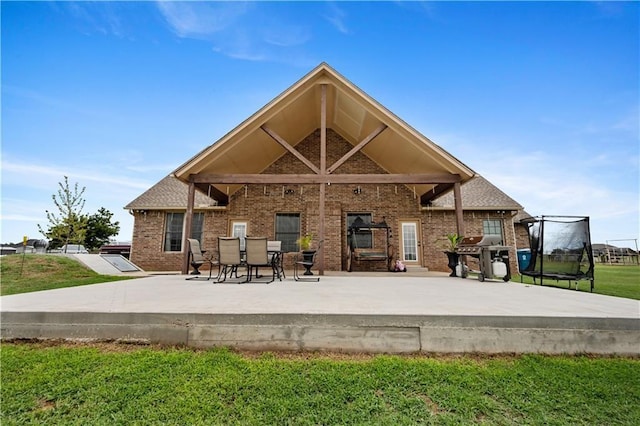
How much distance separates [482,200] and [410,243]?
3694 mm

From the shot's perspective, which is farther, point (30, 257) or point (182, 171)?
point (30, 257)

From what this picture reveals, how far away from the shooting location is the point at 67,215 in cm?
1617

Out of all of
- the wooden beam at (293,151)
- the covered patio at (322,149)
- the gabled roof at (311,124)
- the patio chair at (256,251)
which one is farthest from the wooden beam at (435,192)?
the patio chair at (256,251)

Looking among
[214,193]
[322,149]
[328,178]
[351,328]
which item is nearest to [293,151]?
[322,149]

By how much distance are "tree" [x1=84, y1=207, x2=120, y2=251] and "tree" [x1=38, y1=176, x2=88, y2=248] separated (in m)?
7.51

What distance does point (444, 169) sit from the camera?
7672 millimetres

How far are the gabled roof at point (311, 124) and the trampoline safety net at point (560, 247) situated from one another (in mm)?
2195

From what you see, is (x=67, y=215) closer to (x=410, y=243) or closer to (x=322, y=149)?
(x=322, y=149)

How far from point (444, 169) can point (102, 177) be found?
22.1 meters

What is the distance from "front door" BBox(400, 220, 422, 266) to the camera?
A: 411 inches

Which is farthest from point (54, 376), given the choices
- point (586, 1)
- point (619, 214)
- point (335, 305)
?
point (619, 214)

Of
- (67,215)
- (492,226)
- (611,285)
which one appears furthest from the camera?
(67,215)

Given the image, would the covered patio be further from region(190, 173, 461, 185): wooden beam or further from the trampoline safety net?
the trampoline safety net

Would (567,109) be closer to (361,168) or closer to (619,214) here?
(361,168)
